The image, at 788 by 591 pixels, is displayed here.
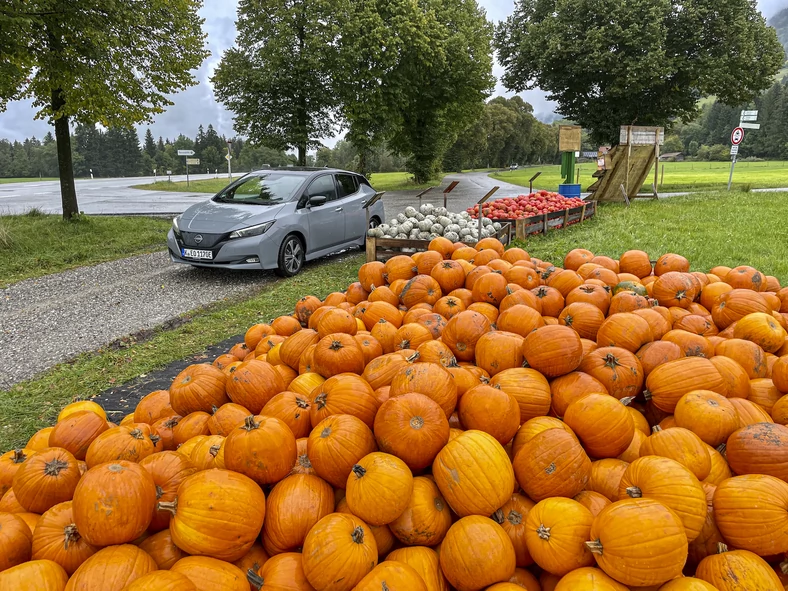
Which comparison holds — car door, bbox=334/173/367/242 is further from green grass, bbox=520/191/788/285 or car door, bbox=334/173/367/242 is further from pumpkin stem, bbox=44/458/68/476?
pumpkin stem, bbox=44/458/68/476

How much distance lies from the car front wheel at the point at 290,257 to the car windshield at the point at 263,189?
816 mm

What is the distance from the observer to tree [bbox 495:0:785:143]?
75.5 feet

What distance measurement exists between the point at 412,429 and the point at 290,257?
7821mm

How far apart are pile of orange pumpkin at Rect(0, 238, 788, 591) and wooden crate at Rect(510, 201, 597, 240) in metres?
8.05

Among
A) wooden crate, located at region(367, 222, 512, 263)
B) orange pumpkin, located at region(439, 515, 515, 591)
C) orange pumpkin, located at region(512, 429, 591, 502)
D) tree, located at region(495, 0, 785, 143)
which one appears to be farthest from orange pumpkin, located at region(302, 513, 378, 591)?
tree, located at region(495, 0, 785, 143)

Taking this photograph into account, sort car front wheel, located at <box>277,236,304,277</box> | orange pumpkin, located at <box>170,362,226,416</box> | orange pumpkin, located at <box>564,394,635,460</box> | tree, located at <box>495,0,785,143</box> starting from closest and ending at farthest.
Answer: orange pumpkin, located at <box>564,394,635,460</box>
orange pumpkin, located at <box>170,362,226,416</box>
car front wheel, located at <box>277,236,304,277</box>
tree, located at <box>495,0,785,143</box>

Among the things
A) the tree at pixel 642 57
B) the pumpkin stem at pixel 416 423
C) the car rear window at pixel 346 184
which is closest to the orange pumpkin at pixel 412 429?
the pumpkin stem at pixel 416 423

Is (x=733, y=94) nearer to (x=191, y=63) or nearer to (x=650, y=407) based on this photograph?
(x=191, y=63)

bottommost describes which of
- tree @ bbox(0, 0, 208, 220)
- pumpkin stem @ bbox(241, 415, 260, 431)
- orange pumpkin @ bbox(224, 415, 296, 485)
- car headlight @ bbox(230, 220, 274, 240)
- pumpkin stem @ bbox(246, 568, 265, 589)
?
pumpkin stem @ bbox(246, 568, 265, 589)

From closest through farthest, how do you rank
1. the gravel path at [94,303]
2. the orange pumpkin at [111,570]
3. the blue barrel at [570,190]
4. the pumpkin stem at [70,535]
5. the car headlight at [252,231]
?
1. the orange pumpkin at [111,570]
2. the pumpkin stem at [70,535]
3. the gravel path at [94,303]
4. the car headlight at [252,231]
5. the blue barrel at [570,190]

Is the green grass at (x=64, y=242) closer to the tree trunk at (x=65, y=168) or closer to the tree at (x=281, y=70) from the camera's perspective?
the tree trunk at (x=65, y=168)

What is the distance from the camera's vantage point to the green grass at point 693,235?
27.7 ft

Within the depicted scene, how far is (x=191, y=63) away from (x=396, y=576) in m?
16.5

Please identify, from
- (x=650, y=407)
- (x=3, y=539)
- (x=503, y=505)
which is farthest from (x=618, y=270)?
(x=3, y=539)
